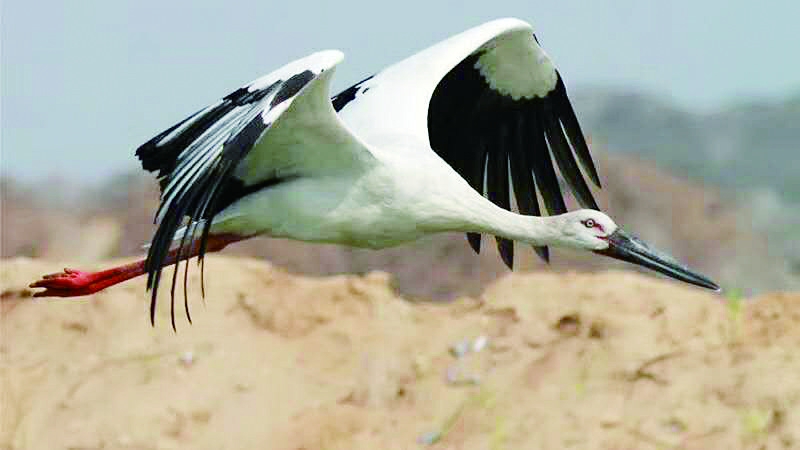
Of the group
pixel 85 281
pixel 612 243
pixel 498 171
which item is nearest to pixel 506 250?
pixel 498 171

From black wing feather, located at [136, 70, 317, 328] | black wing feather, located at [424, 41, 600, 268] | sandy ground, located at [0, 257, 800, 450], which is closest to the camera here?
black wing feather, located at [136, 70, 317, 328]

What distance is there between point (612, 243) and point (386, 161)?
132 centimetres

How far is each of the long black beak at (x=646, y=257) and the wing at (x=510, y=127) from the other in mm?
1090

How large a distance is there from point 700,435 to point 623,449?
0.39 meters

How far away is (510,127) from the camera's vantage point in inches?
458

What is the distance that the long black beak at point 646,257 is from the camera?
9.84 m

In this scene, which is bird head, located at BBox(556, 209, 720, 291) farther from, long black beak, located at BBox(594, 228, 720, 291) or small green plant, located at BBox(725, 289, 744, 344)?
small green plant, located at BBox(725, 289, 744, 344)

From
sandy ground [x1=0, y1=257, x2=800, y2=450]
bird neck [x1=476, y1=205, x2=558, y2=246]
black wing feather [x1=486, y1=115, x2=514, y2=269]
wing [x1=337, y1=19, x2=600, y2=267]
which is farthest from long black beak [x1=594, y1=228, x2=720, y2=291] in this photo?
black wing feather [x1=486, y1=115, x2=514, y2=269]

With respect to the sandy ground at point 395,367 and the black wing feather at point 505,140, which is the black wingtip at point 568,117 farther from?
the sandy ground at point 395,367

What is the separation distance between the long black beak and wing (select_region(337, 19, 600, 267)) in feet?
3.58

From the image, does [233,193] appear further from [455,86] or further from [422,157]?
[455,86]

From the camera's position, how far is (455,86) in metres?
11.5

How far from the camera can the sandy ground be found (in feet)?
33.4

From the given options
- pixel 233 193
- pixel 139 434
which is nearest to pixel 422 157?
pixel 233 193
